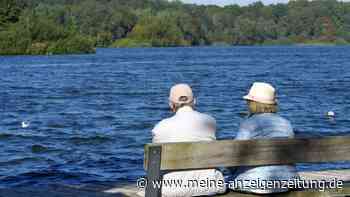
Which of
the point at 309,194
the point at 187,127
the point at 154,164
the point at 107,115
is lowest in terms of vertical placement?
the point at 107,115

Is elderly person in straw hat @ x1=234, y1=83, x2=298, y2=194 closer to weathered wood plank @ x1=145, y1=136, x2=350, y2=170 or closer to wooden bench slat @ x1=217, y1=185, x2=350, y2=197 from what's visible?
wooden bench slat @ x1=217, y1=185, x2=350, y2=197

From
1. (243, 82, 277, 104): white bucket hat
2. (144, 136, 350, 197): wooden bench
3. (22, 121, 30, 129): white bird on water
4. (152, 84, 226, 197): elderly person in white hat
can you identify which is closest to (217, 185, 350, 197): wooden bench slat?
(152, 84, 226, 197): elderly person in white hat

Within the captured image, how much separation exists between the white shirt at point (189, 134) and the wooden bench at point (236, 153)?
310 millimetres

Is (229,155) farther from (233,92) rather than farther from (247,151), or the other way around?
(233,92)

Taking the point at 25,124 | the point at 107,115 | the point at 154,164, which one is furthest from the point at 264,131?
the point at 107,115

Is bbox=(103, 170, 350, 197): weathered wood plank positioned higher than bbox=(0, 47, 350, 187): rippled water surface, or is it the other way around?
bbox=(103, 170, 350, 197): weathered wood plank

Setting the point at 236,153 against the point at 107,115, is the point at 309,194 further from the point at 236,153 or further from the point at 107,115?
the point at 107,115

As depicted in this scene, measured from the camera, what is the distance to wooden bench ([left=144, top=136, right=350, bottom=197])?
5582 mm

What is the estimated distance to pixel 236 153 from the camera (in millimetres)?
5809

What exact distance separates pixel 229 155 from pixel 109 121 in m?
18.7

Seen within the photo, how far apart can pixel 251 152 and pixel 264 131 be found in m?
0.70

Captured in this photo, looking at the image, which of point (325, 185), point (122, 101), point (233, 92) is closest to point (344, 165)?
point (325, 185)

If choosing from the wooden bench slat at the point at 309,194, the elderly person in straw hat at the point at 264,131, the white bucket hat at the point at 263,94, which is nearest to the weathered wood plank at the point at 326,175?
the wooden bench slat at the point at 309,194

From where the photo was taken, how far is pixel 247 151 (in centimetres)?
586
